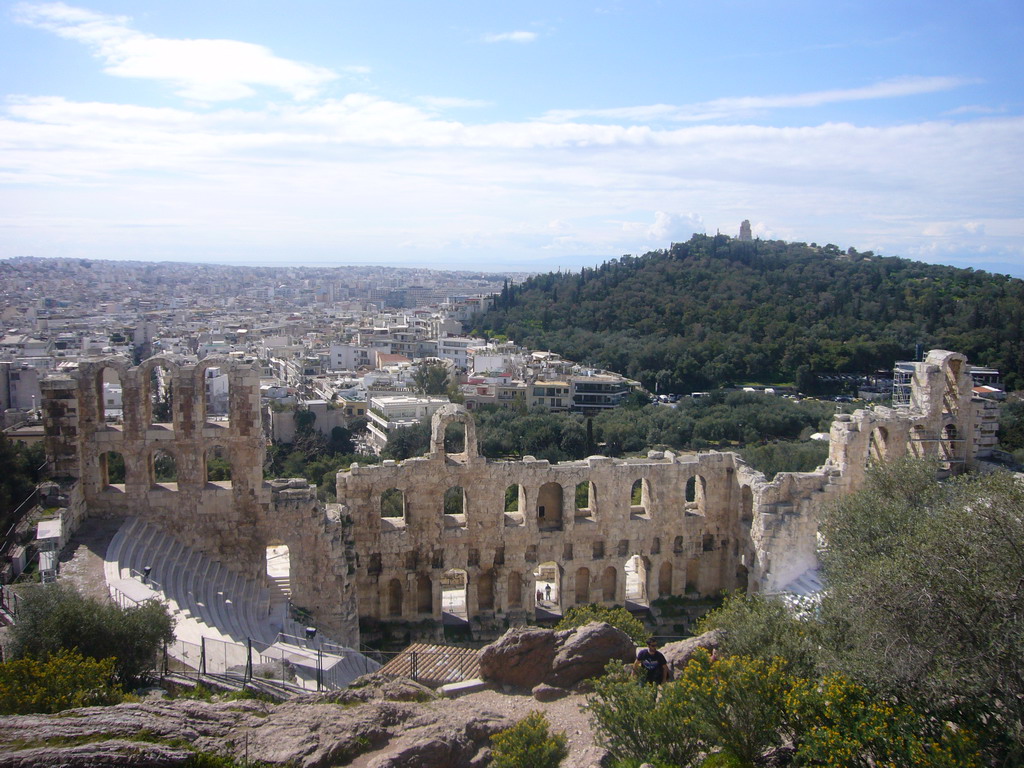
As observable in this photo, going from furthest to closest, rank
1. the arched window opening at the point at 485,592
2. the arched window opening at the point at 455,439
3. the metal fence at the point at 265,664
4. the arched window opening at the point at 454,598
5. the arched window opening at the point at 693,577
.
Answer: the arched window opening at the point at 455,439
the arched window opening at the point at 693,577
the arched window opening at the point at 454,598
the arched window opening at the point at 485,592
the metal fence at the point at 265,664

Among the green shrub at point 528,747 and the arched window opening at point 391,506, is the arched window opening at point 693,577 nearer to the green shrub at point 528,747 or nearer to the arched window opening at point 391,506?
the arched window opening at point 391,506

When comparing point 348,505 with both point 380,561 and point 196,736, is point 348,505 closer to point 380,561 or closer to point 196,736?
point 380,561

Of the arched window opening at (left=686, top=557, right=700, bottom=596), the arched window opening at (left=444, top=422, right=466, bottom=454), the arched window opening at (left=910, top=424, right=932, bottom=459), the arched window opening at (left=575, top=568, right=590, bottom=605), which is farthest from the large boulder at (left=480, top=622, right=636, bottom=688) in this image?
the arched window opening at (left=444, top=422, right=466, bottom=454)

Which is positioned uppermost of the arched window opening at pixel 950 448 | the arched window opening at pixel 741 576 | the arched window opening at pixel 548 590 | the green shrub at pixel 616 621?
the arched window opening at pixel 950 448

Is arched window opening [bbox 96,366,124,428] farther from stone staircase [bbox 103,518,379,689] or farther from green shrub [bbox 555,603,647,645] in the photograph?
green shrub [bbox 555,603,647,645]

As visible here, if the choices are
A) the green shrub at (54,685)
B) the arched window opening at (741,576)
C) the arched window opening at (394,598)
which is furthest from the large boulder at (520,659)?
the arched window opening at (741,576)

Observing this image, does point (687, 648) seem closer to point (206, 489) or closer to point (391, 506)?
point (206, 489)
